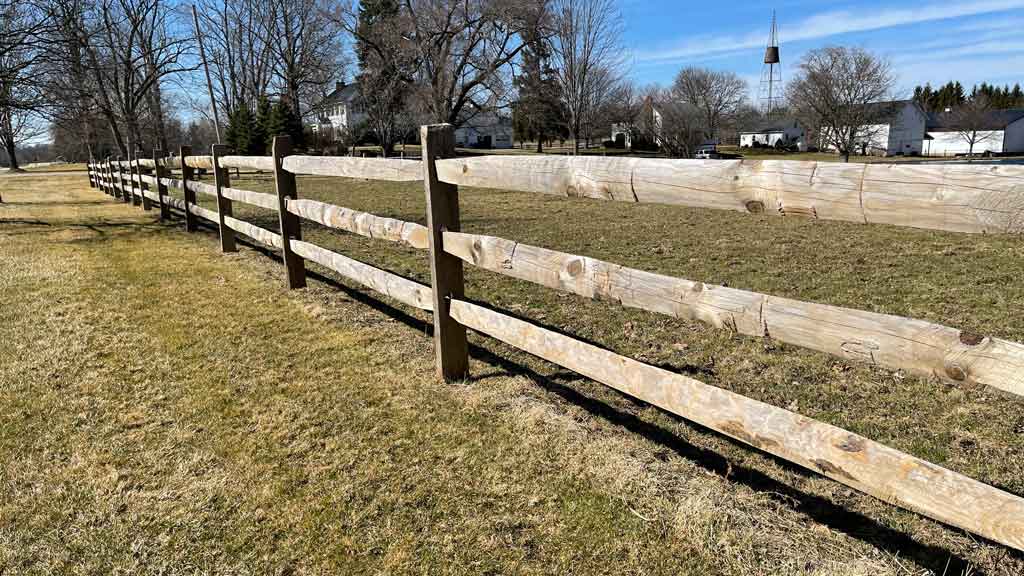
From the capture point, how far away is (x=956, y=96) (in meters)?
91.2

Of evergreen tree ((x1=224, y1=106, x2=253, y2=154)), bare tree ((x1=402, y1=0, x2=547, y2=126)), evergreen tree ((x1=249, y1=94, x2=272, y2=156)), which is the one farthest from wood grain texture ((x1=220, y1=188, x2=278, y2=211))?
evergreen tree ((x1=249, y1=94, x2=272, y2=156))

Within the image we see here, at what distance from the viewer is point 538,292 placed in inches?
246

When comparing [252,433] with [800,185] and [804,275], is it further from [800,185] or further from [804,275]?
[804,275]

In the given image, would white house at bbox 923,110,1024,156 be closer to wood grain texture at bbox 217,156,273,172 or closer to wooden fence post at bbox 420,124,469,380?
wood grain texture at bbox 217,156,273,172

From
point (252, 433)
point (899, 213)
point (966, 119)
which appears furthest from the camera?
point (966, 119)

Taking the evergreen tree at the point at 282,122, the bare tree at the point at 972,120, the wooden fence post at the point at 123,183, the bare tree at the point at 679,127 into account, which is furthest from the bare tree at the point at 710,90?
the wooden fence post at the point at 123,183

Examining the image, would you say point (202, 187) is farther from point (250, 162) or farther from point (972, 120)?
point (972, 120)

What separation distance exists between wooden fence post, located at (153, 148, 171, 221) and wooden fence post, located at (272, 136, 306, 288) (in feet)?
20.9

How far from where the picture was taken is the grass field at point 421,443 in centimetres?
232

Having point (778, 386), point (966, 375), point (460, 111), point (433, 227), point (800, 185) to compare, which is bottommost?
point (778, 386)

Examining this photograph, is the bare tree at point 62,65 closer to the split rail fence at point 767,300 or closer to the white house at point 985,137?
the split rail fence at point 767,300

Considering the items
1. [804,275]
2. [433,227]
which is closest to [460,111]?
[804,275]

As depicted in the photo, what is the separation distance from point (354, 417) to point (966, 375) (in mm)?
2792

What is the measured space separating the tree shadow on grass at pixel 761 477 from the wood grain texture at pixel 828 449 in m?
0.52
